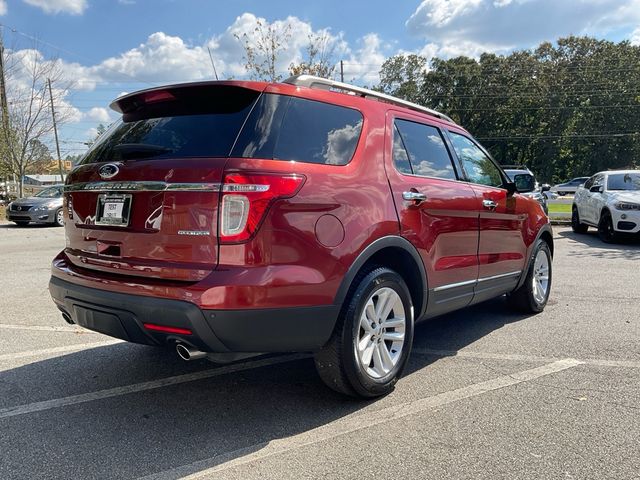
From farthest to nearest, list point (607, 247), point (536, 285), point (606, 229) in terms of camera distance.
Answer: point (606, 229) < point (607, 247) < point (536, 285)

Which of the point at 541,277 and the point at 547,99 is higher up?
the point at 547,99

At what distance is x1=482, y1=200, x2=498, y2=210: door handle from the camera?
14.5 ft

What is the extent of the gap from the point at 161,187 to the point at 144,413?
1.42m

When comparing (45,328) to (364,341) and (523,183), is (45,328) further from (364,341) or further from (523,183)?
(523,183)

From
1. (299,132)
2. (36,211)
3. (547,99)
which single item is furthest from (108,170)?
(547,99)

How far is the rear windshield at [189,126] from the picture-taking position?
280cm

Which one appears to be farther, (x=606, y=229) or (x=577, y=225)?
(x=577, y=225)

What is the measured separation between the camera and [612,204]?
443 inches

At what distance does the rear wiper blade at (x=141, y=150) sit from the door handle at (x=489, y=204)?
106 inches

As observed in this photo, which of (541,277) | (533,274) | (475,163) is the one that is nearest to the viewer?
(475,163)

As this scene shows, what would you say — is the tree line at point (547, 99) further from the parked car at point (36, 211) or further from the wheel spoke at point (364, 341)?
the wheel spoke at point (364, 341)

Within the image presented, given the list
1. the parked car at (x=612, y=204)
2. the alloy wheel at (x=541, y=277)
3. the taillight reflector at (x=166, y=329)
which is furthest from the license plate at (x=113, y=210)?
the parked car at (x=612, y=204)

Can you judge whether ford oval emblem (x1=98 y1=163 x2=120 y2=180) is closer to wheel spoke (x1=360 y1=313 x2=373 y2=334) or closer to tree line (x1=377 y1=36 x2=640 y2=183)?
wheel spoke (x1=360 y1=313 x2=373 y2=334)

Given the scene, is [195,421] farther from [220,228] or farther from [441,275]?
[441,275]
